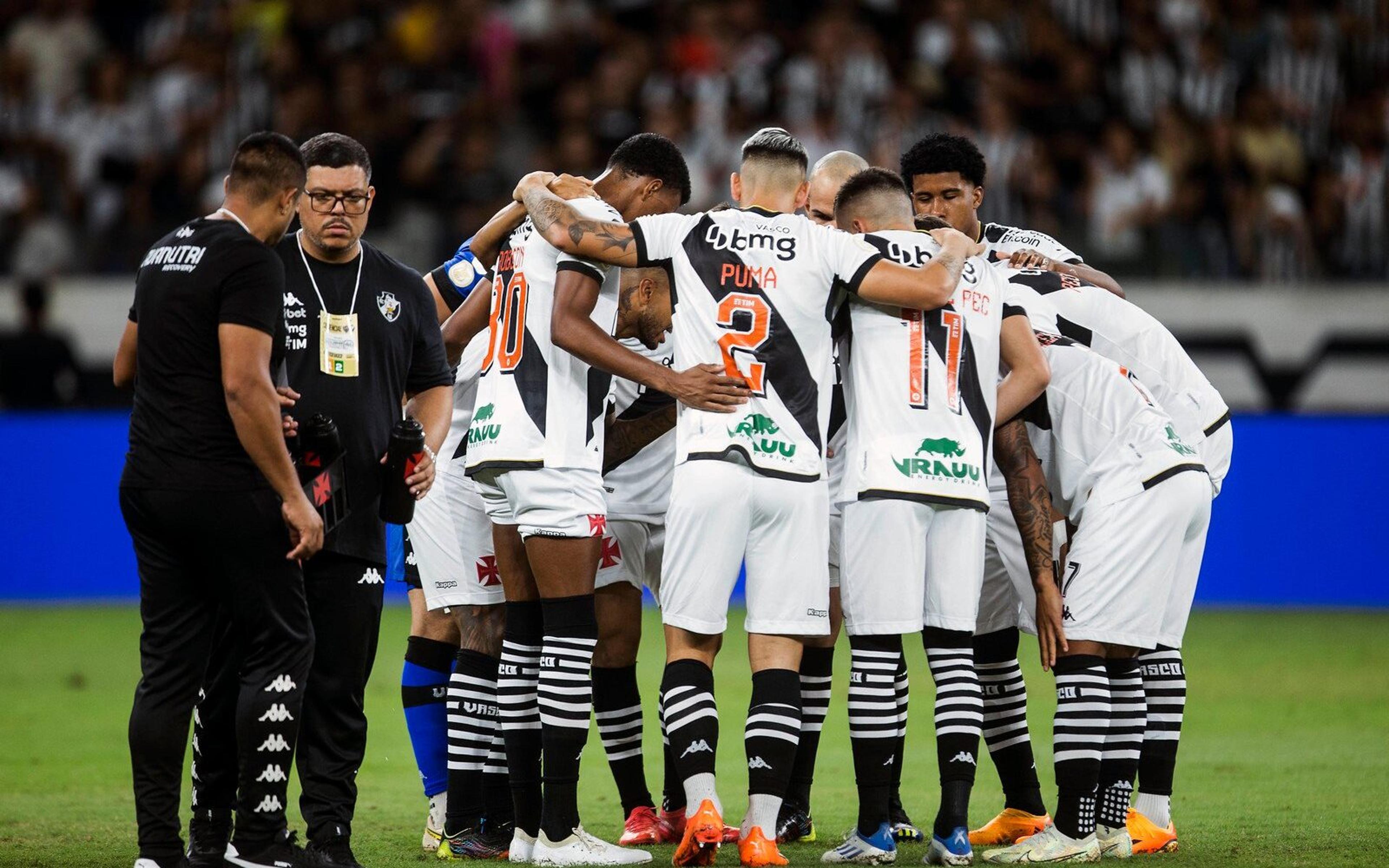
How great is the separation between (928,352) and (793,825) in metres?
2.12

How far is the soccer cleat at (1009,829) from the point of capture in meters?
7.00

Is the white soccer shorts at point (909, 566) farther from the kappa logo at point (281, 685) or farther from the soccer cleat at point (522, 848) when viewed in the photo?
the kappa logo at point (281, 685)

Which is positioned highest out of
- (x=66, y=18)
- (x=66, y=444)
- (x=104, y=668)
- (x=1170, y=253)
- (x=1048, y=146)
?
(x=66, y=18)

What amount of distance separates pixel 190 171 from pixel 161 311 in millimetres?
12378

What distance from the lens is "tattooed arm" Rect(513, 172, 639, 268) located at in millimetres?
6414

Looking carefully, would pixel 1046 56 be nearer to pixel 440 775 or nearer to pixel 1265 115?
pixel 1265 115

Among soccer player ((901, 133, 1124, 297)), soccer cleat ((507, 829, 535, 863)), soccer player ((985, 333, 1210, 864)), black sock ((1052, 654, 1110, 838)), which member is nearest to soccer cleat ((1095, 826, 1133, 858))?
soccer player ((985, 333, 1210, 864))

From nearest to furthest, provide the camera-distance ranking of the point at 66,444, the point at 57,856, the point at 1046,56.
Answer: the point at 57,856, the point at 66,444, the point at 1046,56

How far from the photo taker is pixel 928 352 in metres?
6.51

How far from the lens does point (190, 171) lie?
17344mm

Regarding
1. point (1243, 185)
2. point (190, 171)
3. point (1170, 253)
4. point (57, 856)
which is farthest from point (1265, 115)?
point (57, 856)

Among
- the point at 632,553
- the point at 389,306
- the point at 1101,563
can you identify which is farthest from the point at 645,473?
the point at 1101,563

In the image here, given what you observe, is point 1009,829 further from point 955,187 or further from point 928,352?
point 955,187

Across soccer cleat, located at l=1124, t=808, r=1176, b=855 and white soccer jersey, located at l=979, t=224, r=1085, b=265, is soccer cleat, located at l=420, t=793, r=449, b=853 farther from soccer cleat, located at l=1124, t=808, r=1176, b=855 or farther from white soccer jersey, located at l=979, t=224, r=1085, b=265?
white soccer jersey, located at l=979, t=224, r=1085, b=265
